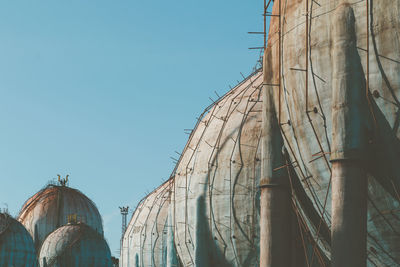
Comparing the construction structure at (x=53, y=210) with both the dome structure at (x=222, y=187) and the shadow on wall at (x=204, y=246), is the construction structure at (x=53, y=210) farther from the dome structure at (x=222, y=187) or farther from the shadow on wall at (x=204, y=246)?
the shadow on wall at (x=204, y=246)

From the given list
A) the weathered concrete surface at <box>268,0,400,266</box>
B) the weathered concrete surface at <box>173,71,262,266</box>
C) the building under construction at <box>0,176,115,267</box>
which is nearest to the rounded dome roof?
the building under construction at <box>0,176,115,267</box>

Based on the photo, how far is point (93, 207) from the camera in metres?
89.9

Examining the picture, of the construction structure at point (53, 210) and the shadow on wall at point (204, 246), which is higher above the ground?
the construction structure at point (53, 210)

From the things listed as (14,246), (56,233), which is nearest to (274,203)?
(14,246)

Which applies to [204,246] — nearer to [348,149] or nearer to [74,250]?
[348,149]

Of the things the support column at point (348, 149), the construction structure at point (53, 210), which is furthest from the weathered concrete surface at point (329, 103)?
the construction structure at point (53, 210)

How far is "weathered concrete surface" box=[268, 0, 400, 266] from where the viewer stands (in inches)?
734

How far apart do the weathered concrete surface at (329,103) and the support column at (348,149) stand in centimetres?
21

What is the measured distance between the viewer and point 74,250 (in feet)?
233

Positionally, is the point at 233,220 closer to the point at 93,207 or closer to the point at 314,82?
the point at 314,82

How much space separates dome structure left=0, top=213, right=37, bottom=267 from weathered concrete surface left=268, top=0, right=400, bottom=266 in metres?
44.6

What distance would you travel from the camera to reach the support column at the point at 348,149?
18.5m

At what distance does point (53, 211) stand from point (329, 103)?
6844 cm

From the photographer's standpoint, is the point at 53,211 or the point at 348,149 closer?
the point at 348,149
